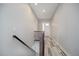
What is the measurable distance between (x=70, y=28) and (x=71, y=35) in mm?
113

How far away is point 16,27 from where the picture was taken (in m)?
1.66

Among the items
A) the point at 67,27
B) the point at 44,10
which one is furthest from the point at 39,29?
Result: the point at 67,27

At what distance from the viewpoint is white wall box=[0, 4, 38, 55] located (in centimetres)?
158

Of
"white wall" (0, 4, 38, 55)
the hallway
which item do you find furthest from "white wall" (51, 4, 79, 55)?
"white wall" (0, 4, 38, 55)

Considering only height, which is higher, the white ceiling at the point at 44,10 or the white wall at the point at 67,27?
the white ceiling at the point at 44,10

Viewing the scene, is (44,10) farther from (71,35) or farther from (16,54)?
(16,54)

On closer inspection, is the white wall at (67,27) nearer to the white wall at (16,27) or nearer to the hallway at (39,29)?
the hallway at (39,29)

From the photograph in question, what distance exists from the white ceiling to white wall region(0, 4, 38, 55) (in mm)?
83

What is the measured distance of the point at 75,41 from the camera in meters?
1.63

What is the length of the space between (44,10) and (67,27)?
1.53ft

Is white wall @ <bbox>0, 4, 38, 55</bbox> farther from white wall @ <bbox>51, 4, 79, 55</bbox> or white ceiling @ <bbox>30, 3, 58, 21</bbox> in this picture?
white wall @ <bbox>51, 4, 79, 55</bbox>

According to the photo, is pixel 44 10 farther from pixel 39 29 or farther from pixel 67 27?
pixel 67 27

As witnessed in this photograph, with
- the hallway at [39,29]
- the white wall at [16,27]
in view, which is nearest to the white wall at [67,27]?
the hallway at [39,29]

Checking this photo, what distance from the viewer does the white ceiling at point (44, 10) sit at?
5.39 ft
